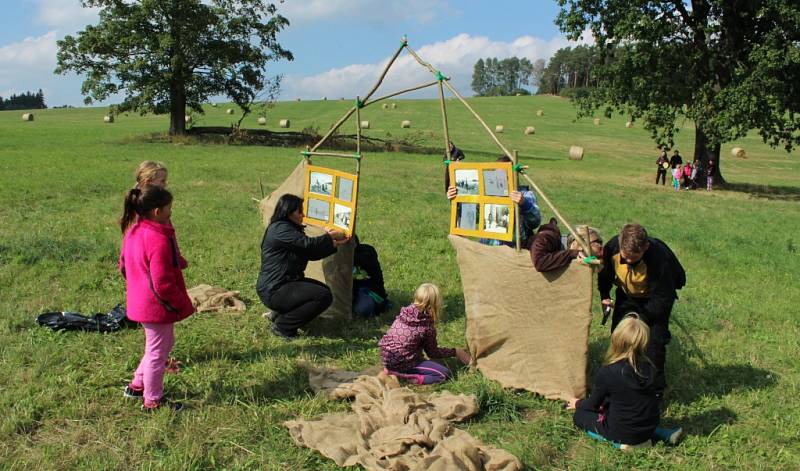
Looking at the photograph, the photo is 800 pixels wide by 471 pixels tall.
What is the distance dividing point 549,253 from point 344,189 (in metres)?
2.72

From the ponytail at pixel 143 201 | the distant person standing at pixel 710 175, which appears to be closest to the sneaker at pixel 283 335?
the ponytail at pixel 143 201

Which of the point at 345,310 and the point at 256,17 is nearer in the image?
the point at 345,310

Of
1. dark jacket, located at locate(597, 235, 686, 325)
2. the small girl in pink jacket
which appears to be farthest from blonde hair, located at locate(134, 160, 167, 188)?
dark jacket, located at locate(597, 235, 686, 325)

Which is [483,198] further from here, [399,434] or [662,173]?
[662,173]

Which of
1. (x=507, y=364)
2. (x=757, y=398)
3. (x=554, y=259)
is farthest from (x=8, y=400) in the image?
(x=757, y=398)

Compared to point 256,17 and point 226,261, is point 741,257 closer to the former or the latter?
point 226,261

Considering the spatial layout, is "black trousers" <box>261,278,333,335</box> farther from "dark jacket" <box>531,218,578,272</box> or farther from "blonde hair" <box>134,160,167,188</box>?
"dark jacket" <box>531,218,578,272</box>

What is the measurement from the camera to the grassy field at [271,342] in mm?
4652

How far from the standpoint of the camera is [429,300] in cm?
578

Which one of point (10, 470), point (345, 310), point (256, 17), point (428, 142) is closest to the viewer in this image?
point (10, 470)

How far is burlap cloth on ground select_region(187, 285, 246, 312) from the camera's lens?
7625 mm

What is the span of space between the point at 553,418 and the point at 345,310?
299cm

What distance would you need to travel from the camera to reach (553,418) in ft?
17.2

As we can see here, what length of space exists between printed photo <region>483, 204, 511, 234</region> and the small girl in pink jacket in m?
2.86
